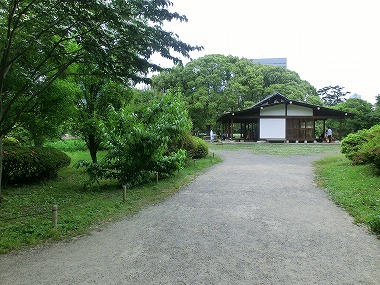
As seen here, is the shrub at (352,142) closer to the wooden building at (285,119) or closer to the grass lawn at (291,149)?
the grass lawn at (291,149)

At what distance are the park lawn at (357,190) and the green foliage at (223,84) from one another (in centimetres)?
2316

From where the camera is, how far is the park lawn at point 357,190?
598 cm

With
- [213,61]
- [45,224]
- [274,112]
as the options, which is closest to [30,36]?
[45,224]

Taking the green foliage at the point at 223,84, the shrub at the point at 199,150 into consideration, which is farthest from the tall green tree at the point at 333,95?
the shrub at the point at 199,150

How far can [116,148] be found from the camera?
8922 mm

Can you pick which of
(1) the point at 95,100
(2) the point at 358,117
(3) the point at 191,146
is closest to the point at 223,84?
(2) the point at 358,117

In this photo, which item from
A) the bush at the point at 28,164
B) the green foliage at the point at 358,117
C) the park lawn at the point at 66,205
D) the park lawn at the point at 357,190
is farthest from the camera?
the green foliage at the point at 358,117

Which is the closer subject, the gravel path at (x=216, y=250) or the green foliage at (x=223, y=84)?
the gravel path at (x=216, y=250)

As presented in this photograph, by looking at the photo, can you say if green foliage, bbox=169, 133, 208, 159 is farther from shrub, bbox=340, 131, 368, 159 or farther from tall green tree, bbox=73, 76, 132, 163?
shrub, bbox=340, 131, 368, 159

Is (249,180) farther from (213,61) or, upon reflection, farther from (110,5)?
(213,61)

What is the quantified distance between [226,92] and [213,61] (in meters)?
4.85

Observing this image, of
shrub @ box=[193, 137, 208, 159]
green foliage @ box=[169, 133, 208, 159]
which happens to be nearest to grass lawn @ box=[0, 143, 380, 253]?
green foliage @ box=[169, 133, 208, 159]

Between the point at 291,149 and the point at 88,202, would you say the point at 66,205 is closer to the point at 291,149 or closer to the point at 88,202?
the point at 88,202

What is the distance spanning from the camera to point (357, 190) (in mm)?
8133
